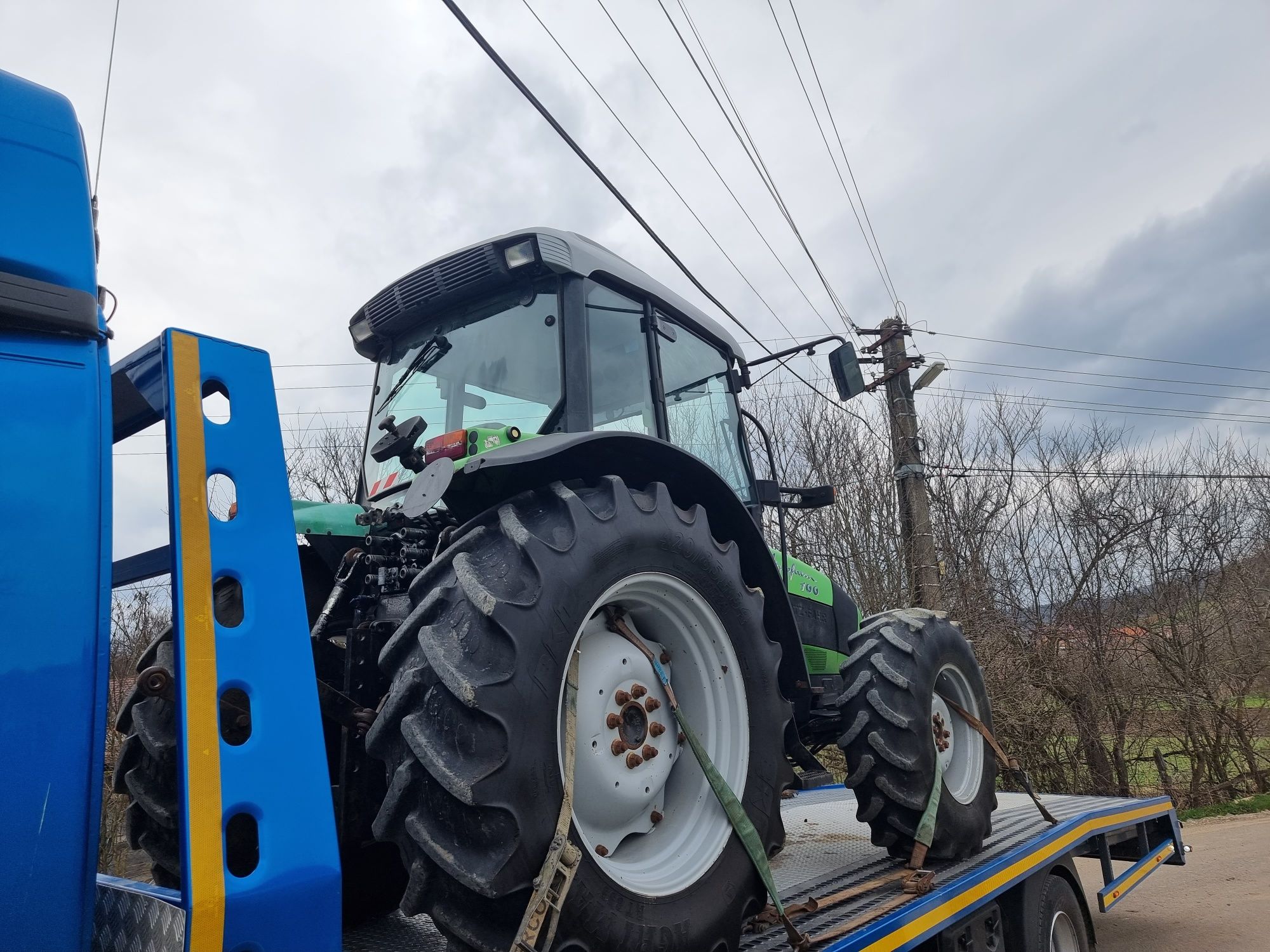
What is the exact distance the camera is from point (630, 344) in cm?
348

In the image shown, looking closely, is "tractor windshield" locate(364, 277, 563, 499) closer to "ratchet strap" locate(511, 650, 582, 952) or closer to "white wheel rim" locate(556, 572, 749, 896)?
"white wheel rim" locate(556, 572, 749, 896)

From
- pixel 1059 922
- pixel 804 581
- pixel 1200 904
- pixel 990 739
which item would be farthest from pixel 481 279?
pixel 1200 904

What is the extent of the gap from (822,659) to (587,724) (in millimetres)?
2627

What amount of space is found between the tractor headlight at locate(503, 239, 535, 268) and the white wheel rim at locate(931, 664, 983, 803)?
8.60 ft

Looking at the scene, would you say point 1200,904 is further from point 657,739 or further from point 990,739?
point 657,739

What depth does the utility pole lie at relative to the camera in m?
11.1

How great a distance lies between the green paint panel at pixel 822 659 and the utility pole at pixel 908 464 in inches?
259

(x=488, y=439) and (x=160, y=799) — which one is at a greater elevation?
(x=488, y=439)

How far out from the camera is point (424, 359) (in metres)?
3.50

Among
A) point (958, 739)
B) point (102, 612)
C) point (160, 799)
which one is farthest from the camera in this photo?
point (958, 739)

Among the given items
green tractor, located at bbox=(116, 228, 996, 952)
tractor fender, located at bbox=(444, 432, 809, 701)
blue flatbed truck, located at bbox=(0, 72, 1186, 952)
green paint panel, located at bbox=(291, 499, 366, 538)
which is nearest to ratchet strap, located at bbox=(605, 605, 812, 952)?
green tractor, located at bbox=(116, 228, 996, 952)

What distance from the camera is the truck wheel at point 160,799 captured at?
2471 millimetres

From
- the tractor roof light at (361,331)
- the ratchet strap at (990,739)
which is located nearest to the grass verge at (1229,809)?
the ratchet strap at (990,739)

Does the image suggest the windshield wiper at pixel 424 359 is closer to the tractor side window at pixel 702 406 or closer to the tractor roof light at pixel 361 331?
the tractor roof light at pixel 361 331
